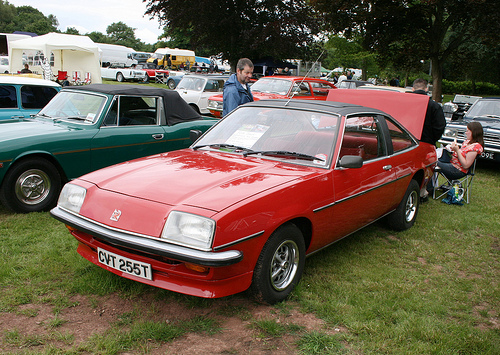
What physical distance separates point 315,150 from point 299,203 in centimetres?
75

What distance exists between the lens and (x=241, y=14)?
26406mm

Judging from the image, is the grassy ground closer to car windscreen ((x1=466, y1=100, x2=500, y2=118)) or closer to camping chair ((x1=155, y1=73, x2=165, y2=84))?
car windscreen ((x1=466, y1=100, x2=500, y2=118))

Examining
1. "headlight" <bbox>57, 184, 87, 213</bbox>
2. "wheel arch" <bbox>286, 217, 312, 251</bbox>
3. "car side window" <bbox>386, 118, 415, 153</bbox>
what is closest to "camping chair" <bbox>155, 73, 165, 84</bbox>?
"car side window" <bbox>386, 118, 415, 153</bbox>

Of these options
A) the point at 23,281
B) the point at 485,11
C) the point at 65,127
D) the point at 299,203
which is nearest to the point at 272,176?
the point at 299,203

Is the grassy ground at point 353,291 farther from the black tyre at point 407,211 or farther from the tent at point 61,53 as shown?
the tent at point 61,53

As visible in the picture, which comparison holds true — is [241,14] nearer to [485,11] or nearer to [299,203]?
[485,11]

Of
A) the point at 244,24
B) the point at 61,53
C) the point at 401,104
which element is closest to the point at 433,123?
the point at 401,104

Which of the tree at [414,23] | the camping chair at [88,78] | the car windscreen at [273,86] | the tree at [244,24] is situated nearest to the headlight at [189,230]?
the car windscreen at [273,86]

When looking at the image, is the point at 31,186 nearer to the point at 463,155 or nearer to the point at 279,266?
the point at 279,266

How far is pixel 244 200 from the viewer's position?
117 inches

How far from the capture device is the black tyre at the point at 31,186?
5.06 m

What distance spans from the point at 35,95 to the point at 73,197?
5142 millimetres

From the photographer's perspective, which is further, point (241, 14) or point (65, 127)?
point (241, 14)

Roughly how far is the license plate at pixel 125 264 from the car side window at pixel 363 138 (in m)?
2.03
